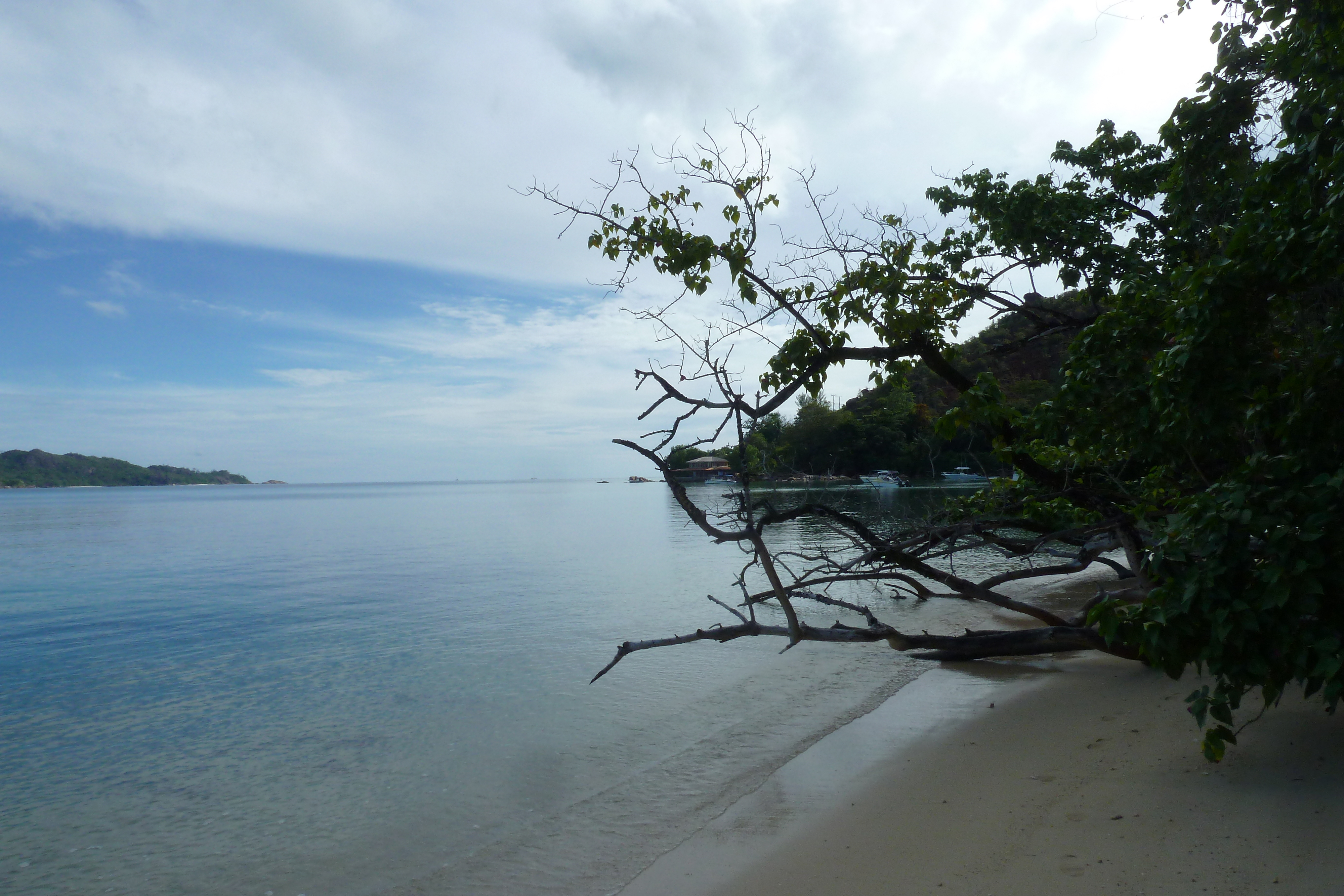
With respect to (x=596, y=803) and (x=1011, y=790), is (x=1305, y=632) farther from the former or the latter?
(x=596, y=803)

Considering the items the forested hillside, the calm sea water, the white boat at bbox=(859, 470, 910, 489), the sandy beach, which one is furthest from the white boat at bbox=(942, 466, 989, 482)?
the sandy beach

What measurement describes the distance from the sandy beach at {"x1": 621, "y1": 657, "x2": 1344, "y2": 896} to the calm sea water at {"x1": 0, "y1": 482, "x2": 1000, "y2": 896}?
0.81 m

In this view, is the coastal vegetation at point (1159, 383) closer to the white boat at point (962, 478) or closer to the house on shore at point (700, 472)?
the house on shore at point (700, 472)

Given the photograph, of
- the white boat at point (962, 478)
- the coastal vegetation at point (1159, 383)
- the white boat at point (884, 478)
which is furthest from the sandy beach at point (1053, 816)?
the white boat at point (962, 478)

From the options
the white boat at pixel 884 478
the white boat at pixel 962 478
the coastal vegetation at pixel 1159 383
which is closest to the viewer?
the coastal vegetation at pixel 1159 383

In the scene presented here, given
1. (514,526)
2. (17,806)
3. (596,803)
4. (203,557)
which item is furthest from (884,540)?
(514,526)

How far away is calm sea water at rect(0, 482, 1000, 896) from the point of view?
217 inches

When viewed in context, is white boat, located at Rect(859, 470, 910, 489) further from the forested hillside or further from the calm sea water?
the calm sea water

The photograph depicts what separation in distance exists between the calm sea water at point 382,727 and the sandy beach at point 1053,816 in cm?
81

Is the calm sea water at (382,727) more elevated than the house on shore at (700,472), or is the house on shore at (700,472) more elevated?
the house on shore at (700,472)

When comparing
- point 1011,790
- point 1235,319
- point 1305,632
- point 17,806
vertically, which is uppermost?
point 1235,319

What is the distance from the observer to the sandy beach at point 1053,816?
3562 millimetres

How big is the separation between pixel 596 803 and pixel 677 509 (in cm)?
5285

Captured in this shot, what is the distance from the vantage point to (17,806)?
666 cm
